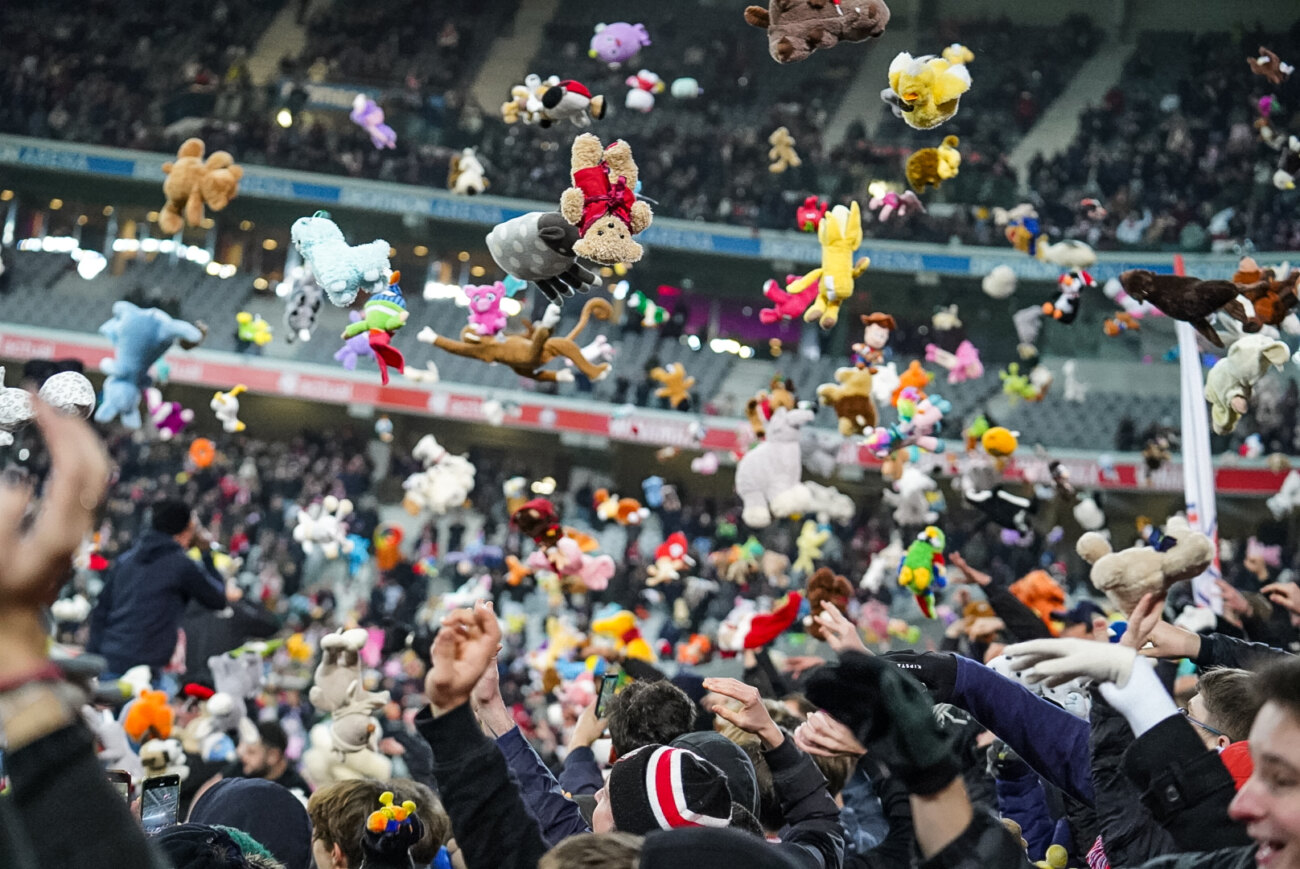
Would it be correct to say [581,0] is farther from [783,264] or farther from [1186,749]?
[1186,749]

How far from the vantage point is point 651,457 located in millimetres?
19266

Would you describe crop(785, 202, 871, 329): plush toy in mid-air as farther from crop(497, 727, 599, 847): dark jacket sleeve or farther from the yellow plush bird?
crop(497, 727, 599, 847): dark jacket sleeve

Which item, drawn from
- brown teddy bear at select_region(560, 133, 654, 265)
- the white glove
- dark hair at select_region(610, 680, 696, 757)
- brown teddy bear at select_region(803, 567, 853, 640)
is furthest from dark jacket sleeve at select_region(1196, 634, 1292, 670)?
brown teddy bear at select_region(803, 567, 853, 640)

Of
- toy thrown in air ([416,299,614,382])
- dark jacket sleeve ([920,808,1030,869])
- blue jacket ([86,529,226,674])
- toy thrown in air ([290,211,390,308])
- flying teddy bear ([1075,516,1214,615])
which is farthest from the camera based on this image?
blue jacket ([86,529,226,674])

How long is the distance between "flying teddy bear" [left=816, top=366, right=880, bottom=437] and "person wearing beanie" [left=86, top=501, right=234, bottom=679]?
347 centimetres

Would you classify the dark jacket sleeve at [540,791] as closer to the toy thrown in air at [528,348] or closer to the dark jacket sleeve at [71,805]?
the dark jacket sleeve at [71,805]

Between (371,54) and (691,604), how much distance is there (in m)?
13.3

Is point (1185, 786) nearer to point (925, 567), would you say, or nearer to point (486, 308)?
point (486, 308)

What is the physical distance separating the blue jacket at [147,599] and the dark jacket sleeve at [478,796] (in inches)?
158

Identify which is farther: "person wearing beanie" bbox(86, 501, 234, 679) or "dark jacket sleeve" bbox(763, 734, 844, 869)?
"person wearing beanie" bbox(86, 501, 234, 679)

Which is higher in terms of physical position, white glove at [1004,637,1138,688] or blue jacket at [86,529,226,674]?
white glove at [1004,637,1138,688]

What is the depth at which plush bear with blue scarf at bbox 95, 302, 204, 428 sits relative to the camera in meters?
6.29

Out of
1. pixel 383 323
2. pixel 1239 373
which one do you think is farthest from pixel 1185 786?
pixel 1239 373

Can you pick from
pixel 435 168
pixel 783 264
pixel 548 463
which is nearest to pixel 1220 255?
pixel 783 264
